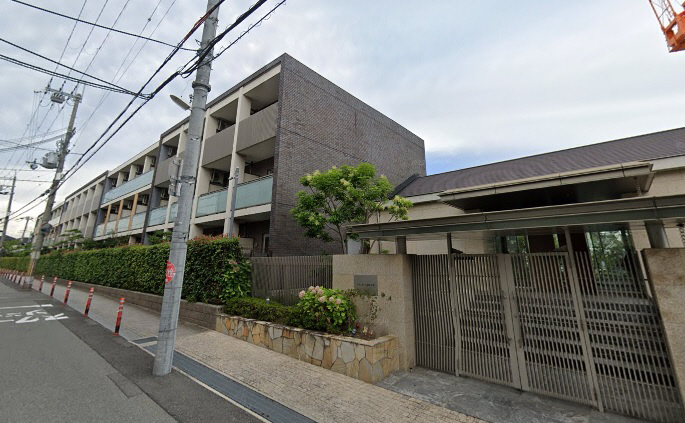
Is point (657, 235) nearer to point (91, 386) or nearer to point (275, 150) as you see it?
point (91, 386)

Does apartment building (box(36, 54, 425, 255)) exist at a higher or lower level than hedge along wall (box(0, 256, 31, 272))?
higher

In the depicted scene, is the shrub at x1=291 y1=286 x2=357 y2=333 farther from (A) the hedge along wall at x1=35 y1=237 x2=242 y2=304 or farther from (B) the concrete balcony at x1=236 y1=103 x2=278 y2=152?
(B) the concrete balcony at x1=236 y1=103 x2=278 y2=152

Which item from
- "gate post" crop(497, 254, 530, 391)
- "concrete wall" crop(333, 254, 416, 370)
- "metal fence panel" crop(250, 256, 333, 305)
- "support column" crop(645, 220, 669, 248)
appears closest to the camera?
"support column" crop(645, 220, 669, 248)

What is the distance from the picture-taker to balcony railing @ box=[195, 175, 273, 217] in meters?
12.4

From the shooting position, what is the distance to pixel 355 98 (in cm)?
1706

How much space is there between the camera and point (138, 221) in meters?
21.3

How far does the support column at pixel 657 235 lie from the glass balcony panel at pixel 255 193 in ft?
36.2

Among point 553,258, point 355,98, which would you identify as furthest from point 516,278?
point 355,98

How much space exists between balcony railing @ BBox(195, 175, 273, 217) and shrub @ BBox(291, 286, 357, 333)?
6.39 m

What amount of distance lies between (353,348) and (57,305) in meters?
15.6

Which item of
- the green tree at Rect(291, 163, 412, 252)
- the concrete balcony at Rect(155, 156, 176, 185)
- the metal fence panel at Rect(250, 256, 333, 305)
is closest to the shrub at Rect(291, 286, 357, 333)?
the metal fence panel at Rect(250, 256, 333, 305)

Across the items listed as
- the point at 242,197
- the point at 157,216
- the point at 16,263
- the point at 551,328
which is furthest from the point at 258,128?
the point at 16,263

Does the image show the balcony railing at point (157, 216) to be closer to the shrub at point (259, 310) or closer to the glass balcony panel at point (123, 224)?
the glass balcony panel at point (123, 224)

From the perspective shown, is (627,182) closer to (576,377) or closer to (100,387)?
(576,377)
